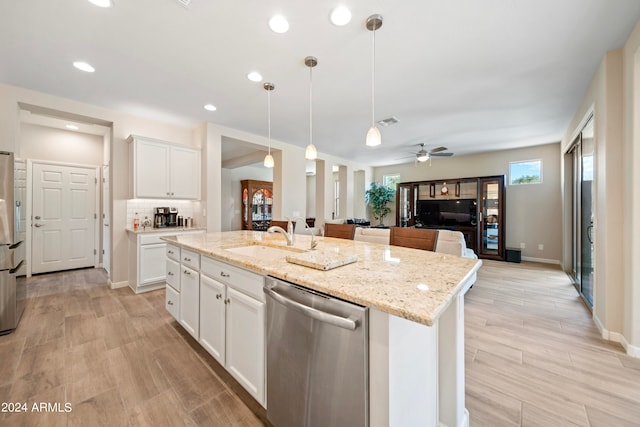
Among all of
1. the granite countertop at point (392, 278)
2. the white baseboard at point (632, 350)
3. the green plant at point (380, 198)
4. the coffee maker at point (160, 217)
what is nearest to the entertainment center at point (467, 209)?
the green plant at point (380, 198)

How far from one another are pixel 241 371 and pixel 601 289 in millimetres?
3480

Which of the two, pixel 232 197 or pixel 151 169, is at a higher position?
pixel 151 169

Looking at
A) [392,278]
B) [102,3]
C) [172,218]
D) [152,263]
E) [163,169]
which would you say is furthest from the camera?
[172,218]

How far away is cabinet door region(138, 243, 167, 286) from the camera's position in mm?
3549

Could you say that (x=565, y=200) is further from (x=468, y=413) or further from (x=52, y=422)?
(x=52, y=422)

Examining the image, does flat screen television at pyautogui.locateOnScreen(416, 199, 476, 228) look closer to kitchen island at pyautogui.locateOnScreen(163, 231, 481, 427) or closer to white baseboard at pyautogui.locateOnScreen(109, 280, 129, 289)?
kitchen island at pyautogui.locateOnScreen(163, 231, 481, 427)

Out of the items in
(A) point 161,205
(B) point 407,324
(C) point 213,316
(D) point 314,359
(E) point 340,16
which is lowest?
(C) point 213,316

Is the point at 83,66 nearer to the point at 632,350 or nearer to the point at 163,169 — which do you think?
the point at 163,169

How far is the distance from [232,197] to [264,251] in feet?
21.5

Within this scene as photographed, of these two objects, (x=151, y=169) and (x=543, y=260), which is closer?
(x=151, y=169)

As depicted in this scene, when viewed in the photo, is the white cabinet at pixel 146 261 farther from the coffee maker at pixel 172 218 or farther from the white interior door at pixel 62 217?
the white interior door at pixel 62 217

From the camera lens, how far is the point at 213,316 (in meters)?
1.87

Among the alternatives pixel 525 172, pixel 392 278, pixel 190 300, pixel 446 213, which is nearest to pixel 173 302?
pixel 190 300

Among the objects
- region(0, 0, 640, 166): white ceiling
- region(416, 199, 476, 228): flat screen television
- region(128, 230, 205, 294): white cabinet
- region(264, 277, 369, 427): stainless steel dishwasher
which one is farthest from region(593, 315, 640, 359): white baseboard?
region(128, 230, 205, 294): white cabinet
